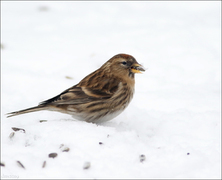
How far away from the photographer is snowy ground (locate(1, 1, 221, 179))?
420 centimetres

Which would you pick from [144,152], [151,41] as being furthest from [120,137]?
[151,41]

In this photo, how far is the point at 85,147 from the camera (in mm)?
4402

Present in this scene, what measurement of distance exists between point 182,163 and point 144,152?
0.43m

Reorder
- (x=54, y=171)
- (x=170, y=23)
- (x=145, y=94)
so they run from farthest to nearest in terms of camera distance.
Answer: (x=170, y=23) → (x=145, y=94) → (x=54, y=171)

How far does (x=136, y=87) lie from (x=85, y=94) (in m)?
1.95

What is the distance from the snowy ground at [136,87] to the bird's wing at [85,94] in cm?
26

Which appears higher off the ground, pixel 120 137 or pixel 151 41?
pixel 151 41

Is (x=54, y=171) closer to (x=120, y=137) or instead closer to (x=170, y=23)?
(x=120, y=137)

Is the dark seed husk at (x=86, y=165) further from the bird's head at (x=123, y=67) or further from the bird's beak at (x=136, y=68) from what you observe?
the bird's beak at (x=136, y=68)

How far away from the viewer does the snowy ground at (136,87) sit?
13.8 ft

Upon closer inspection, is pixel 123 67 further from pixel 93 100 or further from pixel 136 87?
pixel 136 87

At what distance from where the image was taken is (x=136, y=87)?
284 inches

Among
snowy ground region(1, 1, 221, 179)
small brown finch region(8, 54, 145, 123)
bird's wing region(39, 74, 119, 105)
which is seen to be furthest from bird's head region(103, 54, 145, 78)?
snowy ground region(1, 1, 221, 179)

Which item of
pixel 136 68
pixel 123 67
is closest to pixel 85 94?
pixel 123 67
